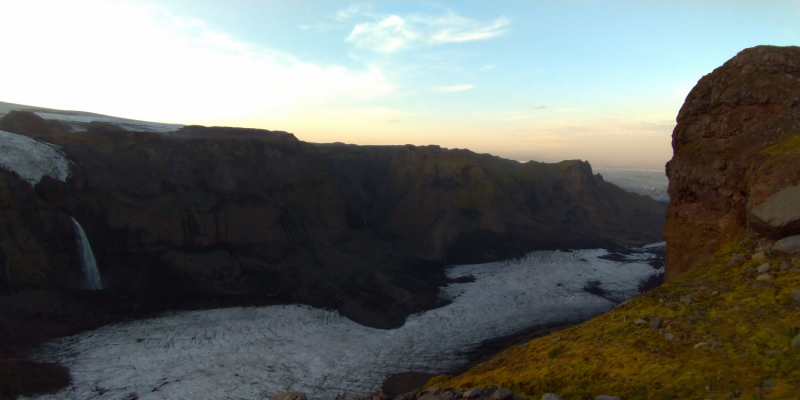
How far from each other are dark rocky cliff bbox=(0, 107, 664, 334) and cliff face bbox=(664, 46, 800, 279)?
2160 cm

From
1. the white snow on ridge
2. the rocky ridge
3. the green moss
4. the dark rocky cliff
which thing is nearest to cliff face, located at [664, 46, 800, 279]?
the rocky ridge

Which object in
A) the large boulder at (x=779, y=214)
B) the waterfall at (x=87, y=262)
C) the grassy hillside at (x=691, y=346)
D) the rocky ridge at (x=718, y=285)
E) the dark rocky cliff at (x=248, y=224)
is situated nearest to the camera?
the grassy hillside at (x=691, y=346)

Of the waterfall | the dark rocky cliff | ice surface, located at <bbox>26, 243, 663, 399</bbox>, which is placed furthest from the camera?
the dark rocky cliff

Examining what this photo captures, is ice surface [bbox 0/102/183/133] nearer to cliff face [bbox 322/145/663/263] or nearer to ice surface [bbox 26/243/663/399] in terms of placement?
cliff face [bbox 322/145/663/263]

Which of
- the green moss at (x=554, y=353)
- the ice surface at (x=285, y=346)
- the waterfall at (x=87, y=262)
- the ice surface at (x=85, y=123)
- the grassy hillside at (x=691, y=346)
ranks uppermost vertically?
the ice surface at (x=85, y=123)

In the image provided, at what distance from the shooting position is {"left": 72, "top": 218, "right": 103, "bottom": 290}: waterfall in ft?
95.3

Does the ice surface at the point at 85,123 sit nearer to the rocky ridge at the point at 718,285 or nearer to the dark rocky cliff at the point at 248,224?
the dark rocky cliff at the point at 248,224

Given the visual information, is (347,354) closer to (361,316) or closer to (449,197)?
(361,316)

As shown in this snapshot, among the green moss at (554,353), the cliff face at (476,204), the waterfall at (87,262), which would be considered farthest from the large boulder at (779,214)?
the cliff face at (476,204)

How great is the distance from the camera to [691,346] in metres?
7.12

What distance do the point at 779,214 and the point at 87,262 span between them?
35.2 metres

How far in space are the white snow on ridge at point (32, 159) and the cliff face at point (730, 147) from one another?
118 ft

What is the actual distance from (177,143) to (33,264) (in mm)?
14926

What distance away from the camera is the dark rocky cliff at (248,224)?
1174 inches
